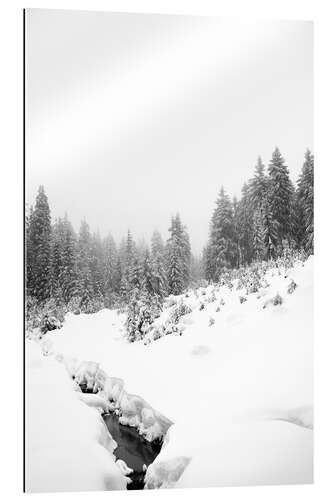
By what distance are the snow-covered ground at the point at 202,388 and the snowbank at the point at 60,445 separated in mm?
11

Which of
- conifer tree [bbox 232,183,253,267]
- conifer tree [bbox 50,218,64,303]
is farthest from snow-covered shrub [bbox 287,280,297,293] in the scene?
conifer tree [bbox 50,218,64,303]

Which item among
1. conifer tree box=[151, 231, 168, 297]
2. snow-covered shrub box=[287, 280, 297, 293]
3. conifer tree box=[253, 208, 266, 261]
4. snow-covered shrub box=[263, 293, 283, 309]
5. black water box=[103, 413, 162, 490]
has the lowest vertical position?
black water box=[103, 413, 162, 490]

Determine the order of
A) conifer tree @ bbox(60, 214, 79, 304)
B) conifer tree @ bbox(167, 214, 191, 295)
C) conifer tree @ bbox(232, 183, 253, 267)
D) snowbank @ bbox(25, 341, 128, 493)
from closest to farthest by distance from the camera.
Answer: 1. snowbank @ bbox(25, 341, 128, 493)
2. conifer tree @ bbox(60, 214, 79, 304)
3. conifer tree @ bbox(167, 214, 191, 295)
4. conifer tree @ bbox(232, 183, 253, 267)

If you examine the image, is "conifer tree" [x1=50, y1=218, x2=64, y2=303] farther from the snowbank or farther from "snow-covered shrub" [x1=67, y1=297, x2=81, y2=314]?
the snowbank

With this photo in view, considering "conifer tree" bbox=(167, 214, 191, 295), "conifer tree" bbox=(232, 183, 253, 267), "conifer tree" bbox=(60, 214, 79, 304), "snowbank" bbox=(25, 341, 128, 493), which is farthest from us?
"conifer tree" bbox=(232, 183, 253, 267)

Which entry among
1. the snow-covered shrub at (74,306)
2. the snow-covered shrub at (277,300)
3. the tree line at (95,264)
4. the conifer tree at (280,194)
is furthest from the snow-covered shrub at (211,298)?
the snow-covered shrub at (74,306)

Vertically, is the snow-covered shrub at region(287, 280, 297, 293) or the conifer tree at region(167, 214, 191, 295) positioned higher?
the conifer tree at region(167, 214, 191, 295)

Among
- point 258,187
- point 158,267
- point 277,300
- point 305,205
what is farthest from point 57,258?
point 305,205

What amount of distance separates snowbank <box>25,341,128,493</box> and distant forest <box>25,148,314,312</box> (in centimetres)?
Answer: 99

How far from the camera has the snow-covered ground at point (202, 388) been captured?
6.46 m

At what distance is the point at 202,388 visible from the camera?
264 inches

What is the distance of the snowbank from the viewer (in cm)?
637

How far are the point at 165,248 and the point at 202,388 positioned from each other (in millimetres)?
1677

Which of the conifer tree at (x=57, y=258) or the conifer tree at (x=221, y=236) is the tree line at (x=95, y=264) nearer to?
the conifer tree at (x=57, y=258)
